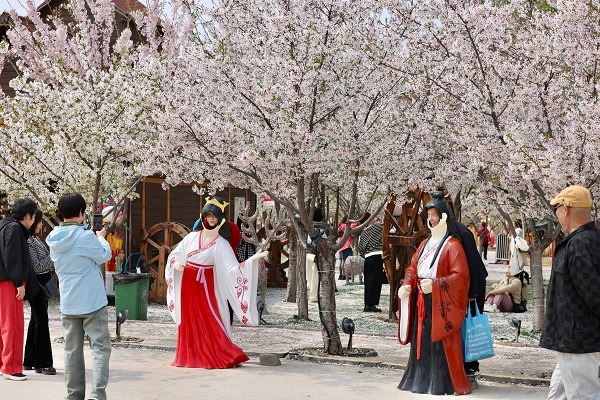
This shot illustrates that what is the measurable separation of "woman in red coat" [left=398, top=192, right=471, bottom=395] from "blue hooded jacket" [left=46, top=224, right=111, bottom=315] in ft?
10.2

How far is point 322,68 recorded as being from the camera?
1105cm

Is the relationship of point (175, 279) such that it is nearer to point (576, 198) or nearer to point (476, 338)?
point (476, 338)

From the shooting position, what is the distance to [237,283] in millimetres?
11180

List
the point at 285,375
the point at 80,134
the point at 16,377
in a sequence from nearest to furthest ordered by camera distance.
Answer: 1. the point at 16,377
2. the point at 285,375
3. the point at 80,134

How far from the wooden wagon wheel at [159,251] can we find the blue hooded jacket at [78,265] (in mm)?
10118

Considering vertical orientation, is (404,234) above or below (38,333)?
above

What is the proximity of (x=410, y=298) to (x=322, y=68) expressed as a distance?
3.01 m

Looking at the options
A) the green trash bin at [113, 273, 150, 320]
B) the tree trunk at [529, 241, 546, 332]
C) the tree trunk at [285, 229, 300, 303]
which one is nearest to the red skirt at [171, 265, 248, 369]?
the green trash bin at [113, 273, 150, 320]

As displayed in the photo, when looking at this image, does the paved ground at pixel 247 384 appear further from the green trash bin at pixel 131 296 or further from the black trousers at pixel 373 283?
the black trousers at pixel 373 283

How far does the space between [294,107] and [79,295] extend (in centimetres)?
397

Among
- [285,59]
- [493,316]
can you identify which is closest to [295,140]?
[285,59]

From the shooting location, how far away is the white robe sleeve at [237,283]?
11.1m

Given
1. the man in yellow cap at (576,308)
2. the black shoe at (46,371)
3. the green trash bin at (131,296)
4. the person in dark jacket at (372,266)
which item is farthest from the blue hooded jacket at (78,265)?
the person in dark jacket at (372,266)

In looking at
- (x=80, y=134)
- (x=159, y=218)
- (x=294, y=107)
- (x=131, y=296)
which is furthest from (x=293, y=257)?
(x=294, y=107)
